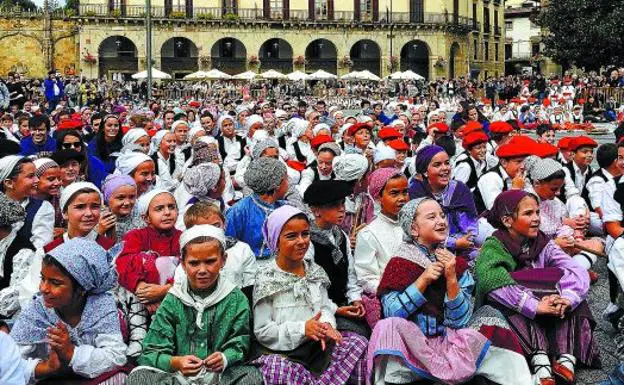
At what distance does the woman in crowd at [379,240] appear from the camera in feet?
20.1

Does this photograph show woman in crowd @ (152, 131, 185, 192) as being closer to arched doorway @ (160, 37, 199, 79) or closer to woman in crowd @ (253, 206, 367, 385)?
woman in crowd @ (253, 206, 367, 385)

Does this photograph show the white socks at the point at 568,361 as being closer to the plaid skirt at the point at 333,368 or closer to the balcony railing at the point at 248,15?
the plaid skirt at the point at 333,368

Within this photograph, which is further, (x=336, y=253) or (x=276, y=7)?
(x=276, y=7)

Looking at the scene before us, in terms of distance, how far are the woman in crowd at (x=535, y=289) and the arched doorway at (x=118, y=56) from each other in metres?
54.9

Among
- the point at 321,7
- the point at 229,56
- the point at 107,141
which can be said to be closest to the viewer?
the point at 107,141

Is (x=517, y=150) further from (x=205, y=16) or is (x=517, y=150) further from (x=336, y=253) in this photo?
(x=205, y=16)

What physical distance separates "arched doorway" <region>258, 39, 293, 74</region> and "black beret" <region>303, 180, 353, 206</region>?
55559 millimetres

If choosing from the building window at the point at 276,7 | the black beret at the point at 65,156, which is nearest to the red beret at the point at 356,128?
the black beret at the point at 65,156

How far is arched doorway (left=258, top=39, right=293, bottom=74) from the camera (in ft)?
200

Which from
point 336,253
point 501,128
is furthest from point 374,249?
point 501,128

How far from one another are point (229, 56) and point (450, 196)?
54383mm

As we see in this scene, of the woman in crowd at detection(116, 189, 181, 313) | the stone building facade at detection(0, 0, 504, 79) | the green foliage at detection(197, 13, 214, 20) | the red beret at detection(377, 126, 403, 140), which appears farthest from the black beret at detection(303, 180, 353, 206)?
the green foliage at detection(197, 13, 214, 20)

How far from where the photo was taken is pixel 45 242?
6.42m

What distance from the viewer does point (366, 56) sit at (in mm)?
62719
